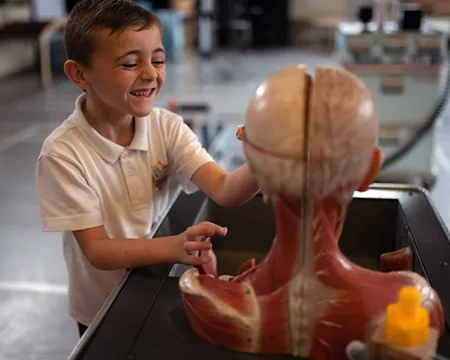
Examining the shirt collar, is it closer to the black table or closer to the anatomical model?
the black table

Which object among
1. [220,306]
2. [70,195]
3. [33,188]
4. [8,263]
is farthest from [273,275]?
[33,188]

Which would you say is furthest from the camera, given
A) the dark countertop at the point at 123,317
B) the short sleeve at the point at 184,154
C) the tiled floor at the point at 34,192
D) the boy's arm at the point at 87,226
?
the tiled floor at the point at 34,192

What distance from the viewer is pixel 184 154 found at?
0.98m

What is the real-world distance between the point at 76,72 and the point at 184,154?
0.23m

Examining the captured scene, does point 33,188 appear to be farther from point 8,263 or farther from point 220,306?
point 220,306

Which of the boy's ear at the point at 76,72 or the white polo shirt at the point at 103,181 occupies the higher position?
the boy's ear at the point at 76,72

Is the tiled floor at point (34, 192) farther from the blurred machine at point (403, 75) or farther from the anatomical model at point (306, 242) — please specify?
the anatomical model at point (306, 242)

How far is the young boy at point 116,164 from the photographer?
80 cm

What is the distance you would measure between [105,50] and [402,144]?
6.32 feet

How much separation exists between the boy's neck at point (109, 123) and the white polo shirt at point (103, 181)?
2 cm

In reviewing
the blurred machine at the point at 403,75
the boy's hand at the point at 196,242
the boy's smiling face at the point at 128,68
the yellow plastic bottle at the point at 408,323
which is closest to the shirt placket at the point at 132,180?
the boy's smiling face at the point at 128,68

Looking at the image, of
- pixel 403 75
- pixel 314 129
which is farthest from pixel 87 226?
pixel 403 75

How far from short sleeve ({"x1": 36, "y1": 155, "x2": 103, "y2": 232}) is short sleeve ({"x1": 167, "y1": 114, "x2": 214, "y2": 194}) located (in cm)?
19

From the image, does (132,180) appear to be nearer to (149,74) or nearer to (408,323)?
(149,74)
